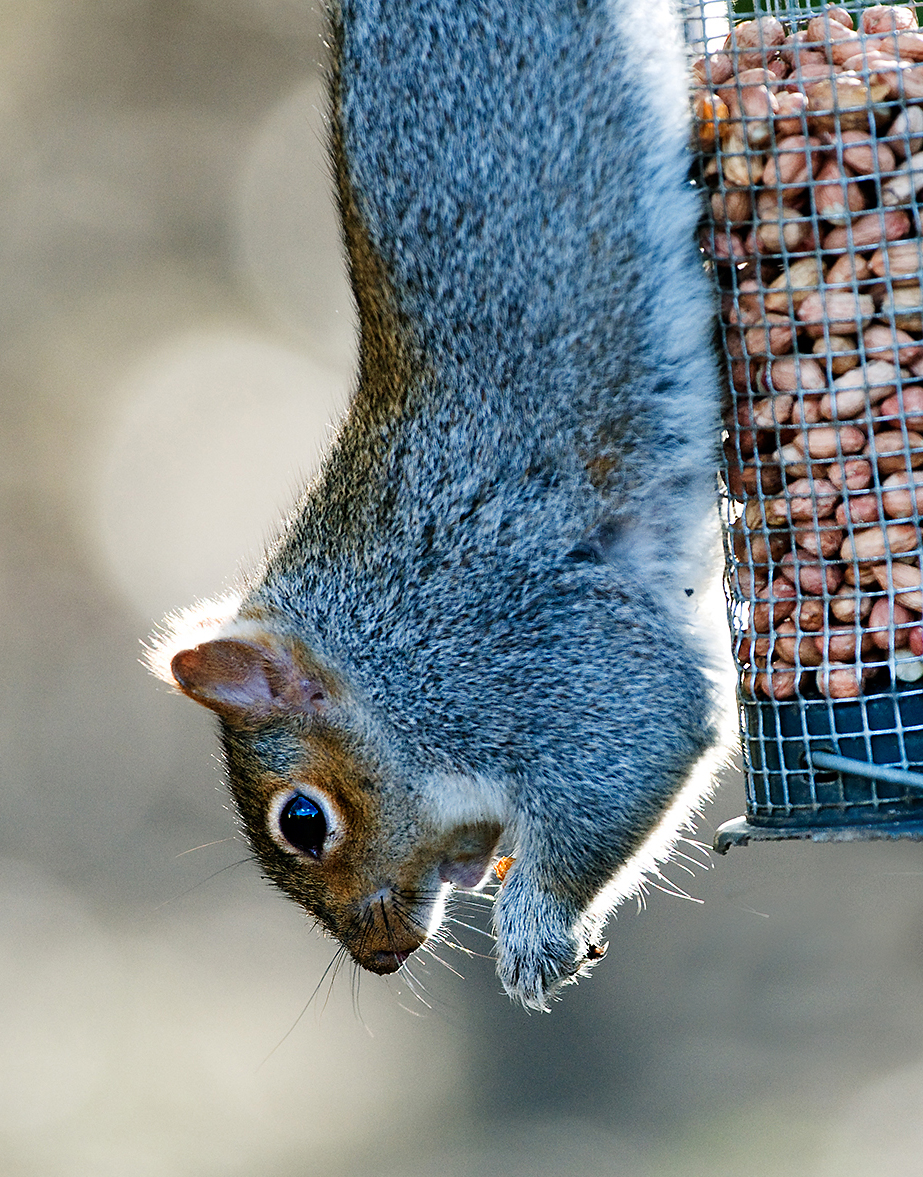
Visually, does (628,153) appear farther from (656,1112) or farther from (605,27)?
(656,1112)

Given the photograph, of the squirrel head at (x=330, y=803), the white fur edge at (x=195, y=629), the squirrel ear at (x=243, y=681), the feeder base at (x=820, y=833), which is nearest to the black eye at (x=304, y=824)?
the squirrel head at (x=330, y=803)

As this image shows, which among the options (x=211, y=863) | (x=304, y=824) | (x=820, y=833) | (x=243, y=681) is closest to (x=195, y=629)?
(x=243, y=681)

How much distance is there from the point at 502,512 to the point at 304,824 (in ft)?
2.33

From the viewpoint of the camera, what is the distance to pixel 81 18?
7457 mm

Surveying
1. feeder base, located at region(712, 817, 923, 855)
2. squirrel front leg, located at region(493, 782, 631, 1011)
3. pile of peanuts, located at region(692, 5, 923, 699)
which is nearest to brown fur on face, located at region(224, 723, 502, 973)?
squirrel front leg, located at region(493, 782, 631, 1011)

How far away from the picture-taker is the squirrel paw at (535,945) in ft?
8.43

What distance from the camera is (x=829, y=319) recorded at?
2.10m

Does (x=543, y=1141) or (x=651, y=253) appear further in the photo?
(x=543, y=1141)

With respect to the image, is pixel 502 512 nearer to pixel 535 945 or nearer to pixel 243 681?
pixel 243 681

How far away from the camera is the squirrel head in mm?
2525

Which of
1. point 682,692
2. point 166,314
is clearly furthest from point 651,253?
point 166,314

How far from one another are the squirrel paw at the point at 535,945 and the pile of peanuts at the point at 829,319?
2.06ft

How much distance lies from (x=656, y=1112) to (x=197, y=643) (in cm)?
395

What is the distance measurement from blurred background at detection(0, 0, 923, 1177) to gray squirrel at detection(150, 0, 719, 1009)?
2.79m
